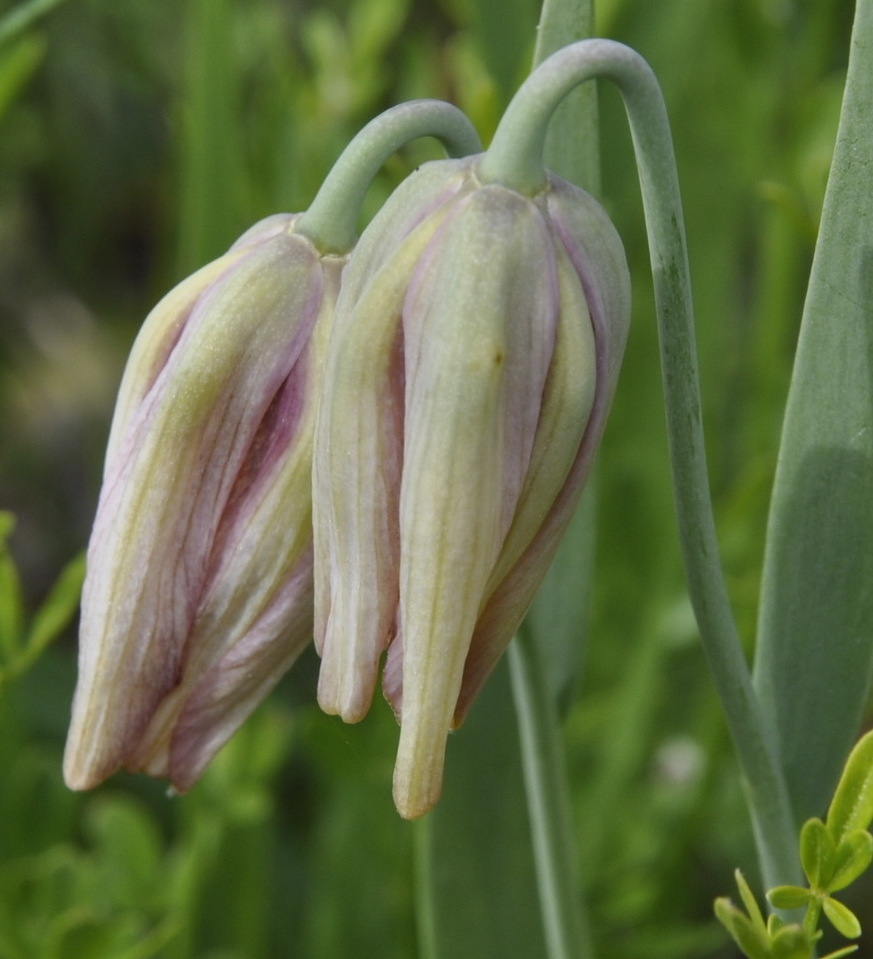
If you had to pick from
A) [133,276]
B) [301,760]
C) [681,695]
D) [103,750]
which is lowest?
[681,695]

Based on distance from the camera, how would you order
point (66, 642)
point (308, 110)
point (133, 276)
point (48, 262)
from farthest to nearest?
point (133, 276), point (48, 262), point (66, 642), point (308, 110)

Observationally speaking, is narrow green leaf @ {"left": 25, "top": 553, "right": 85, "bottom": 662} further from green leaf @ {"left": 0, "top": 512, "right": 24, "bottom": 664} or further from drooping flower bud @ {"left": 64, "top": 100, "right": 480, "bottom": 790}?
drooping flower bud @ {"left": 64, "top": 100, "right": 480, "bottom": 790}

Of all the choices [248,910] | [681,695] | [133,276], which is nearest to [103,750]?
[248,910]

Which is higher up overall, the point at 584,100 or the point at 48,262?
the point at 584,100

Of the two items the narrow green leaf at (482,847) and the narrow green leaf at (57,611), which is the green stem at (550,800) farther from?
the narrow green leaf at (57,611)

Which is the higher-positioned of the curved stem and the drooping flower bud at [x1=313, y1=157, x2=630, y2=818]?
the curved stem

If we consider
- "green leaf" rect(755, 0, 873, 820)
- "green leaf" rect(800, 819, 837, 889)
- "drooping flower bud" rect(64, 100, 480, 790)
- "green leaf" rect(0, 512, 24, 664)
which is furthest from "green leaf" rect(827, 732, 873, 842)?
"green leaf" rect(0, 512, 24, 664)

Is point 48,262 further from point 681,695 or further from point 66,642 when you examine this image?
point 681,695
